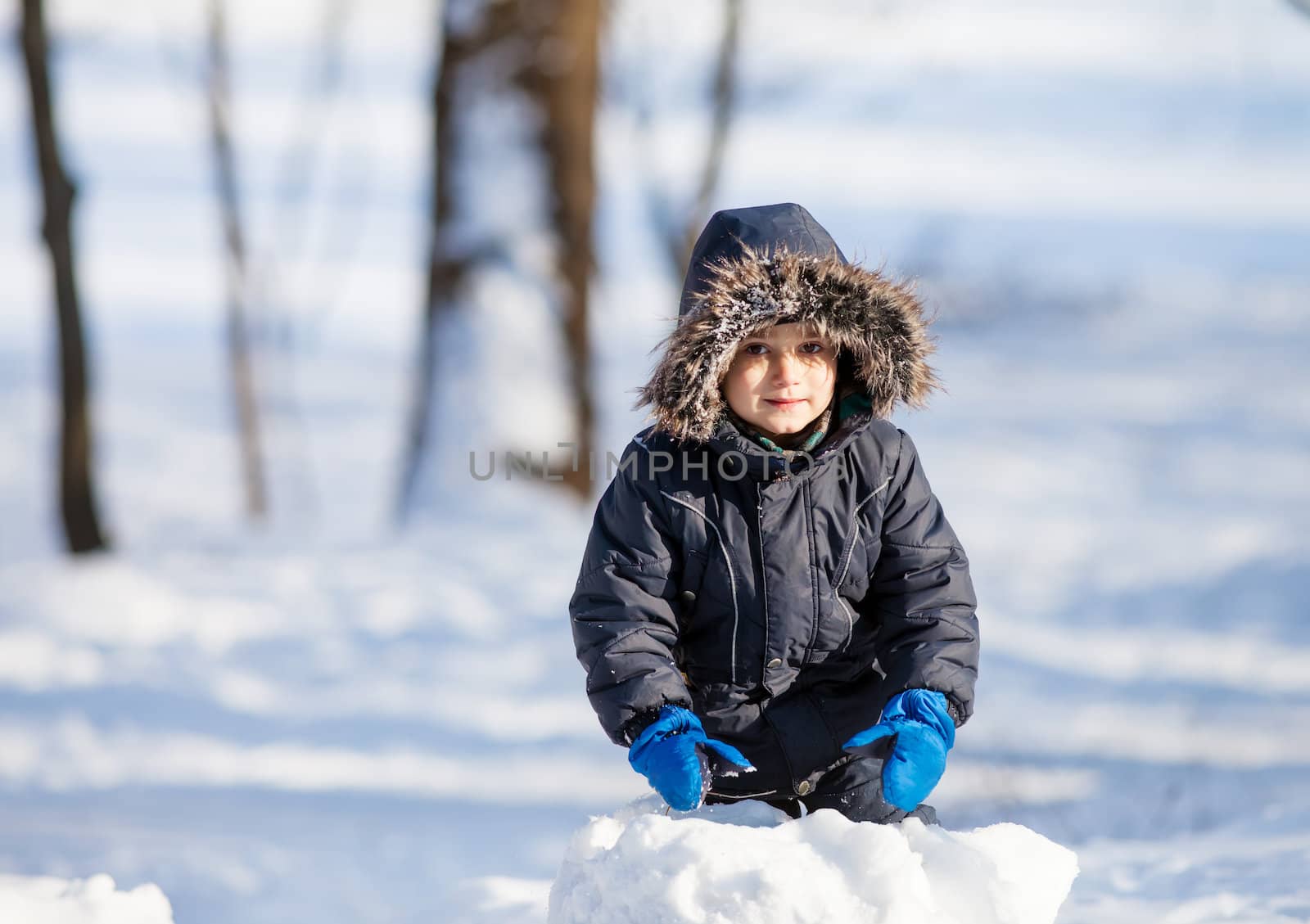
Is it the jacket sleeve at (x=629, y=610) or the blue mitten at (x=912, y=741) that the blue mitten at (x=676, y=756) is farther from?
the blue mitten at (x=912, y=741)

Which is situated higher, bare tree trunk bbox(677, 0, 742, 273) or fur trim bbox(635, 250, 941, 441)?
bare tree trunk bbox(677, 0, 742, 273)

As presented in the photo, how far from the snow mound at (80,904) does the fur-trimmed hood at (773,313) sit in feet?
4.74

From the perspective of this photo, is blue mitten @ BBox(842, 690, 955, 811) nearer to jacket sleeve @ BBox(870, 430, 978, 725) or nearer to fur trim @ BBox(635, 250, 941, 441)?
jacket sleeve @ BBox(870, 430, 978, 725)

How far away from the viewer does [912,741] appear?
2.29 m

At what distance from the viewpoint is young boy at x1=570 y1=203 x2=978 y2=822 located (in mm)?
2330

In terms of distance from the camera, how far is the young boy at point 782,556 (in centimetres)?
233

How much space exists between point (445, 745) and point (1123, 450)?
7.15 metres

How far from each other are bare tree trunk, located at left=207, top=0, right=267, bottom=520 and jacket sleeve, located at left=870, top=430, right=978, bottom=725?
467 inches

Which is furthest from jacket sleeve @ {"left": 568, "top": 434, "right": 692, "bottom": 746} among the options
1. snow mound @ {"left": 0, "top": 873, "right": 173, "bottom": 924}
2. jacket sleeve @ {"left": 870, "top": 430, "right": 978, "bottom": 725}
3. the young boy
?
snow mound @ {"left": 0, "top": 873, "right": 173, "bottom": 924}

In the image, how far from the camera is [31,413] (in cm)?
1764

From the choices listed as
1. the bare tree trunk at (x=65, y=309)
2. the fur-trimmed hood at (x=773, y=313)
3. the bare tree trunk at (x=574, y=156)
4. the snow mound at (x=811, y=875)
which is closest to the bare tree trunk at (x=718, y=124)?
the bare tree trunk at (x=574, y=156)

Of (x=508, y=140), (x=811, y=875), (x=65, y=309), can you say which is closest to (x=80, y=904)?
(x=811, y=875)

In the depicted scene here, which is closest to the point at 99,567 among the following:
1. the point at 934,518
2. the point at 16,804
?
the point at 16,804

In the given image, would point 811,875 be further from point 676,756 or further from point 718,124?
point 718,124
